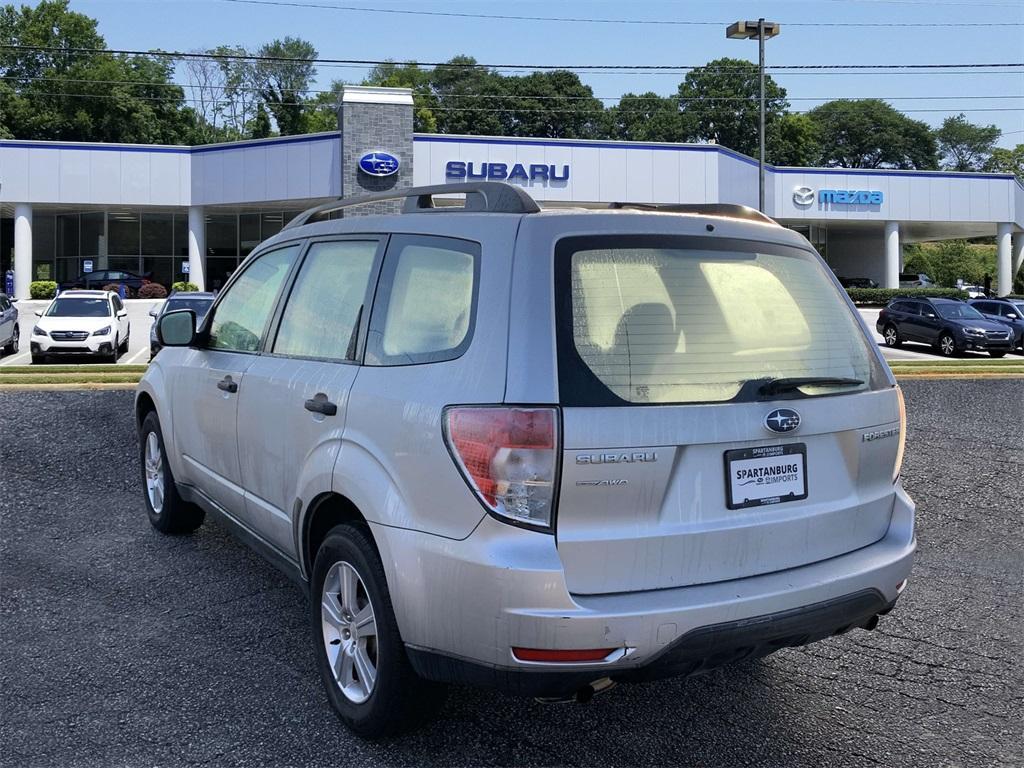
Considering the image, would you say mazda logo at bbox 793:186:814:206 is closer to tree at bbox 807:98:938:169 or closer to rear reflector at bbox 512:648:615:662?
rear reflector at bbox 512:648:615:662

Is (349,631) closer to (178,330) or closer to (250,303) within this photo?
(250,303)

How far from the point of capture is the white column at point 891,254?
155ft

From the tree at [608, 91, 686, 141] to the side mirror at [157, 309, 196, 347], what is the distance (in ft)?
302

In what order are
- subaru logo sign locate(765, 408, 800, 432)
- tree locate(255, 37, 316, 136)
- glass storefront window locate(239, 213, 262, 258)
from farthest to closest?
tree locate(255, 37, 316, 136)
glass storefront window locate(239, 213, 262, 258)
subaru logo sign locate(765, 408, 800, 432)

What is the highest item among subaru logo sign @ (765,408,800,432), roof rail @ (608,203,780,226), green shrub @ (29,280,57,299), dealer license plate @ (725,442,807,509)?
green shrub @ (29,280,57,299)

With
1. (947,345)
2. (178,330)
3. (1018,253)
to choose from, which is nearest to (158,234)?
(947,345)

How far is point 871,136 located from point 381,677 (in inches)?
4516

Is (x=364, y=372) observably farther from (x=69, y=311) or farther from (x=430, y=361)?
(x=69, y=311)

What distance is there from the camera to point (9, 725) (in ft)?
11.2

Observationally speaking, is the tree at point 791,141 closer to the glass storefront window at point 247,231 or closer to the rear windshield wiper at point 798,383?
the glass storefront window at point 247,231

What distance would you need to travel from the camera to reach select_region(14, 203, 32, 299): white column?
40094mm

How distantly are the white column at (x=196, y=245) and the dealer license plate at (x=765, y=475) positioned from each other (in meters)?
40.3

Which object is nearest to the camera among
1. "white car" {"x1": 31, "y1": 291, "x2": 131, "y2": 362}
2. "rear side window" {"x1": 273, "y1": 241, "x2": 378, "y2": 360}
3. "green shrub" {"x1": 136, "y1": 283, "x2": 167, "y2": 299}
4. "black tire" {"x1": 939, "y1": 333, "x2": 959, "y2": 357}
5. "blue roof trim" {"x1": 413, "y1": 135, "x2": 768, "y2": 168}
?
"rear side window" {"x1": 273, "y1": 241, "x2": 378, "y2": 360}

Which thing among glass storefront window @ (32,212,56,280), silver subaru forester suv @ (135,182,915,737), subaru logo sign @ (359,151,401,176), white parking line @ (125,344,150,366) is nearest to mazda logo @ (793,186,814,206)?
subaru logo sign @ (359,151,401,176)
